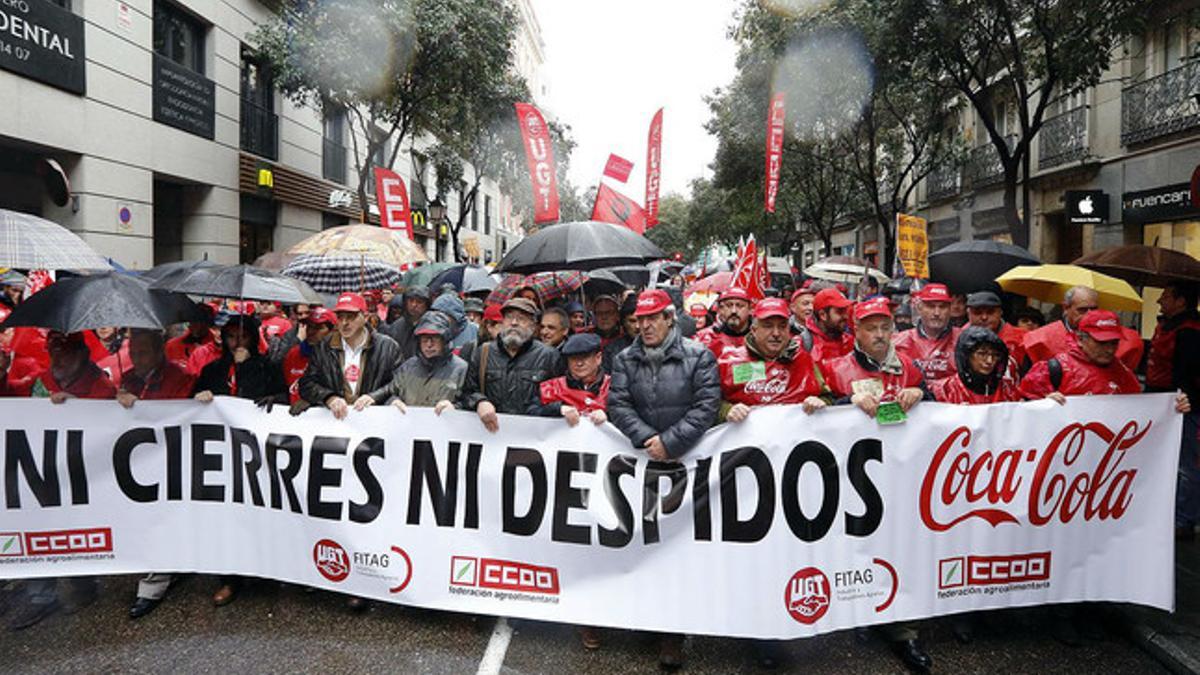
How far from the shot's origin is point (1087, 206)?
1492 centimetres

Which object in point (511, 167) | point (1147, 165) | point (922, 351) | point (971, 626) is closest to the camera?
point (971, 626)

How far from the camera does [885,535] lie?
3721 millimetres

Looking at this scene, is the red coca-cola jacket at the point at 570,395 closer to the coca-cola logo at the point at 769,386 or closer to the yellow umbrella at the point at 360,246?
the coca-cola logo at the point at 769,386

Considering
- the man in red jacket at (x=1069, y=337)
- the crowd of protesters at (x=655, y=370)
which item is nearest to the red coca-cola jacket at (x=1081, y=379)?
the crowd of protesters at (x=655, y=370)

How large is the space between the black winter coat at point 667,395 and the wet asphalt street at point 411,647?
117 centimetres

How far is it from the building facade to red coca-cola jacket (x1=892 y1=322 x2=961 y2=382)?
7601 mm

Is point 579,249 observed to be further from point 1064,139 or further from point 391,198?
point 1064,139

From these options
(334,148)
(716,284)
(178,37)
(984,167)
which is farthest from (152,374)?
(984,167)

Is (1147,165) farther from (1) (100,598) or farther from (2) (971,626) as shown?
(1) (100,598)

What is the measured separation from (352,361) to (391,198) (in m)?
7.15

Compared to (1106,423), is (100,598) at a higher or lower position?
lower

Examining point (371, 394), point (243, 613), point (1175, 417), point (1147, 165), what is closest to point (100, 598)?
point (243, 613)

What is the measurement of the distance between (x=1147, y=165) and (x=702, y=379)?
587 inches

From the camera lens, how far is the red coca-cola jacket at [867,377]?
13.0 feet
